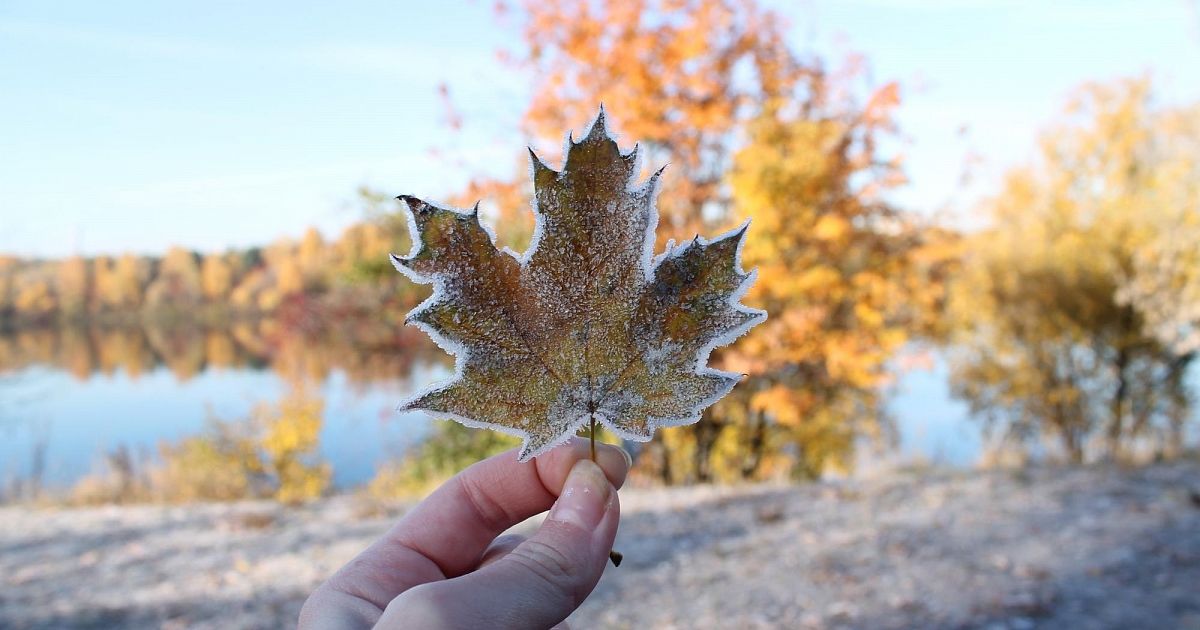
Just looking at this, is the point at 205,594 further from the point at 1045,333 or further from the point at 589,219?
the point at 1045,333

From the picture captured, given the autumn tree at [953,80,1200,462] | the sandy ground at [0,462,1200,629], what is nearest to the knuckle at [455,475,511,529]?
the sandy ground at [0,462,1200,629]

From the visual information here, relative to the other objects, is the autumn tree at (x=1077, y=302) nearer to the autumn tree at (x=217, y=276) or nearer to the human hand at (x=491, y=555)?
the human hand at (x=491, y=555)

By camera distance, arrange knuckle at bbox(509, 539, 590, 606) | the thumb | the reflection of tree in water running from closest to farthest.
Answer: the thumb → knuckle at bbox(509, 539, 590, 606) → the reflection of tree in water

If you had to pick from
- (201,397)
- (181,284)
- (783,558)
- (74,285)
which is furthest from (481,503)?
Result: (74,285)

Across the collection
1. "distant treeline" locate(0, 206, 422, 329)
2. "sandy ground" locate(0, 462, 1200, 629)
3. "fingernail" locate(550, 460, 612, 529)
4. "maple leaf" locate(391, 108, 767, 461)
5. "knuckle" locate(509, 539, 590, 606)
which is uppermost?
"distant treeline" locate(0, 206, 422, 329)

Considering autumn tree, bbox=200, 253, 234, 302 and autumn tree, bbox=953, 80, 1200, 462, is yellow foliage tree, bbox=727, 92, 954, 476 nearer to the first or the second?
autumn tree, bbox=953, 80, 1200, 462
